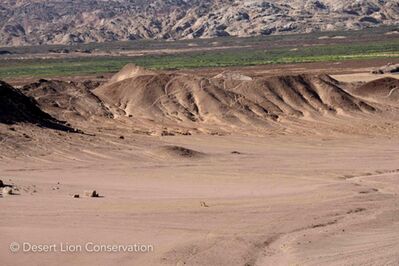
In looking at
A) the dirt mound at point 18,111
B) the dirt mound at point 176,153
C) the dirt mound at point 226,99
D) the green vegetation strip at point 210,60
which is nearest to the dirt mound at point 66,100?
the dirt mound at point 226,99

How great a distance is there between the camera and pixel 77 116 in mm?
55594

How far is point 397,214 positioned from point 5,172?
1614 centimetres

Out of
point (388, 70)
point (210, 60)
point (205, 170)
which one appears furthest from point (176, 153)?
point (210, 60)

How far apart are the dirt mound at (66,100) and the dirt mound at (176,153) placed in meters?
14.6

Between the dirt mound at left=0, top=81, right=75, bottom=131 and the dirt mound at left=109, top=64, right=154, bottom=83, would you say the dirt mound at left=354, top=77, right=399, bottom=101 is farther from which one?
the dirt mound at left=0, top=81, right=75, bottom=131

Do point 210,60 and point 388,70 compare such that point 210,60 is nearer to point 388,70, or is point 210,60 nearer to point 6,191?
point 388,70

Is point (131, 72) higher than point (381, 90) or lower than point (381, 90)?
higher

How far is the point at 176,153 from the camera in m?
40.9

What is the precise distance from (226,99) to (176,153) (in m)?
18.5

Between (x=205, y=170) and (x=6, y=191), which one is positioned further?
(x=205, y=170)

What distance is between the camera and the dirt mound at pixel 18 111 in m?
44.4

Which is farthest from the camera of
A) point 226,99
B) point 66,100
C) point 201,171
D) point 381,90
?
point 381,90

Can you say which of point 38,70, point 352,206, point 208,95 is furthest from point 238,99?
point 38,70

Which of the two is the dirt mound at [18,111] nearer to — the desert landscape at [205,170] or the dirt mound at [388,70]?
the desert landscape at [205,170]
